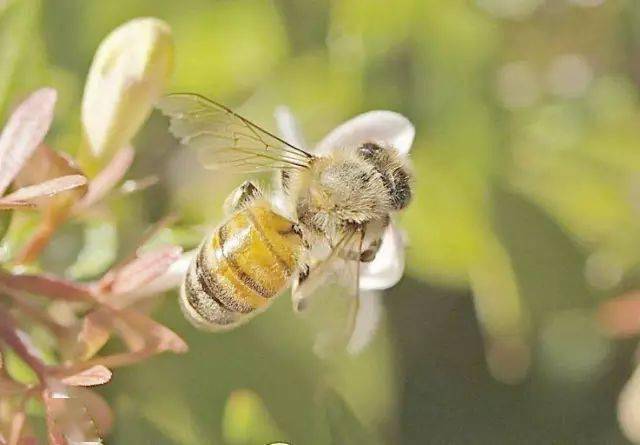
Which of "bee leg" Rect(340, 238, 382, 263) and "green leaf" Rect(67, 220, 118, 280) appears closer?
→ "bee leg" Rect(340, 238, 382, 263)

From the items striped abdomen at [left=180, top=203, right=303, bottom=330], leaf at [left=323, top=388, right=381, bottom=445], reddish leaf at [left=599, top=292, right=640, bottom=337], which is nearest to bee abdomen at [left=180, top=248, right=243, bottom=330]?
striped abdomen at [left=180, top=203, right=303, bottom=330]

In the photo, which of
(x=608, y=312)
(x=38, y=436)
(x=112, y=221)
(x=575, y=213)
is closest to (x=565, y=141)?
(x=575, y=213)

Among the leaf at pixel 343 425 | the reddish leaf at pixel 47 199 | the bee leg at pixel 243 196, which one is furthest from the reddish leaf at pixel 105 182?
the leaf at pixel 343 425

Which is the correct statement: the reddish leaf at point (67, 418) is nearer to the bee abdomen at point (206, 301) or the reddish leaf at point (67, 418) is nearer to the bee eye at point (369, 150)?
the bee abdomen at point (206, 301)

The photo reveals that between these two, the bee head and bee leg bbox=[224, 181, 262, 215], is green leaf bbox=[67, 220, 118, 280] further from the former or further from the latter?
the bee head

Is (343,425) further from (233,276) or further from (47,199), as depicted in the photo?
(47,199)

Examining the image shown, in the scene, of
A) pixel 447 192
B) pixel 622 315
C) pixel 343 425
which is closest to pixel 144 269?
pixel 343 425
